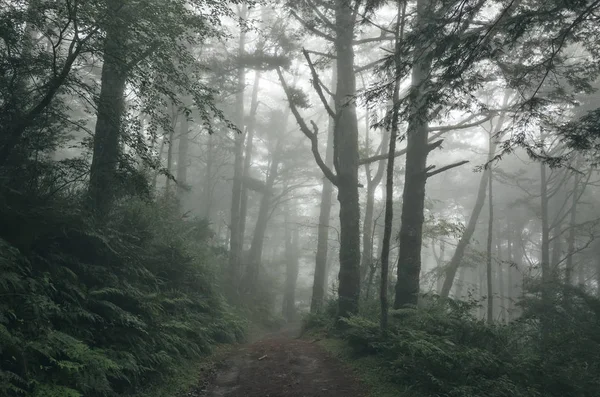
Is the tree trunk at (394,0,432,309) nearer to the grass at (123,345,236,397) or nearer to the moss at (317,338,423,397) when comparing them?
the moss at (317,338,423,397)

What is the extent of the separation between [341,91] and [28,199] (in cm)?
877

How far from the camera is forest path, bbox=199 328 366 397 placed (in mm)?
6453

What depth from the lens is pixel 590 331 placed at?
394 inches

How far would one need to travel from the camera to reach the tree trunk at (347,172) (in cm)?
1070

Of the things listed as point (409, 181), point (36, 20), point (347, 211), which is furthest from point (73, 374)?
point (409, 181)

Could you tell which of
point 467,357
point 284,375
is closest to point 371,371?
point 284,375

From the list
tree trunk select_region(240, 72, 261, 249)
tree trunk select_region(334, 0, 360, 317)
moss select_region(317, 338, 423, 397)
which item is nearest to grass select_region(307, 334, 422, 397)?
moss select_region(317, 338, 423, 397)

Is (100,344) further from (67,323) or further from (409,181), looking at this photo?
(409,181)

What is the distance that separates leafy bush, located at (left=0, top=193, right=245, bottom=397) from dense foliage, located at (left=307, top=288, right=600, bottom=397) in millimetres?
4033

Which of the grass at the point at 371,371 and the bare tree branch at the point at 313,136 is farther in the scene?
the bare tree branch at the point at 313,136

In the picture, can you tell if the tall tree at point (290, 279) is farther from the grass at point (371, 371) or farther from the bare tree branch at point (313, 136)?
the grass at point (371, 371)

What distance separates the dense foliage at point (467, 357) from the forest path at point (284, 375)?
0.75m

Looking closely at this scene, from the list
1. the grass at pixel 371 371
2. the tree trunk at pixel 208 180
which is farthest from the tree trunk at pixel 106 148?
the tree trunk at pixel 208 180

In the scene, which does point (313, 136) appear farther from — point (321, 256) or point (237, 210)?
point (237, 210)
